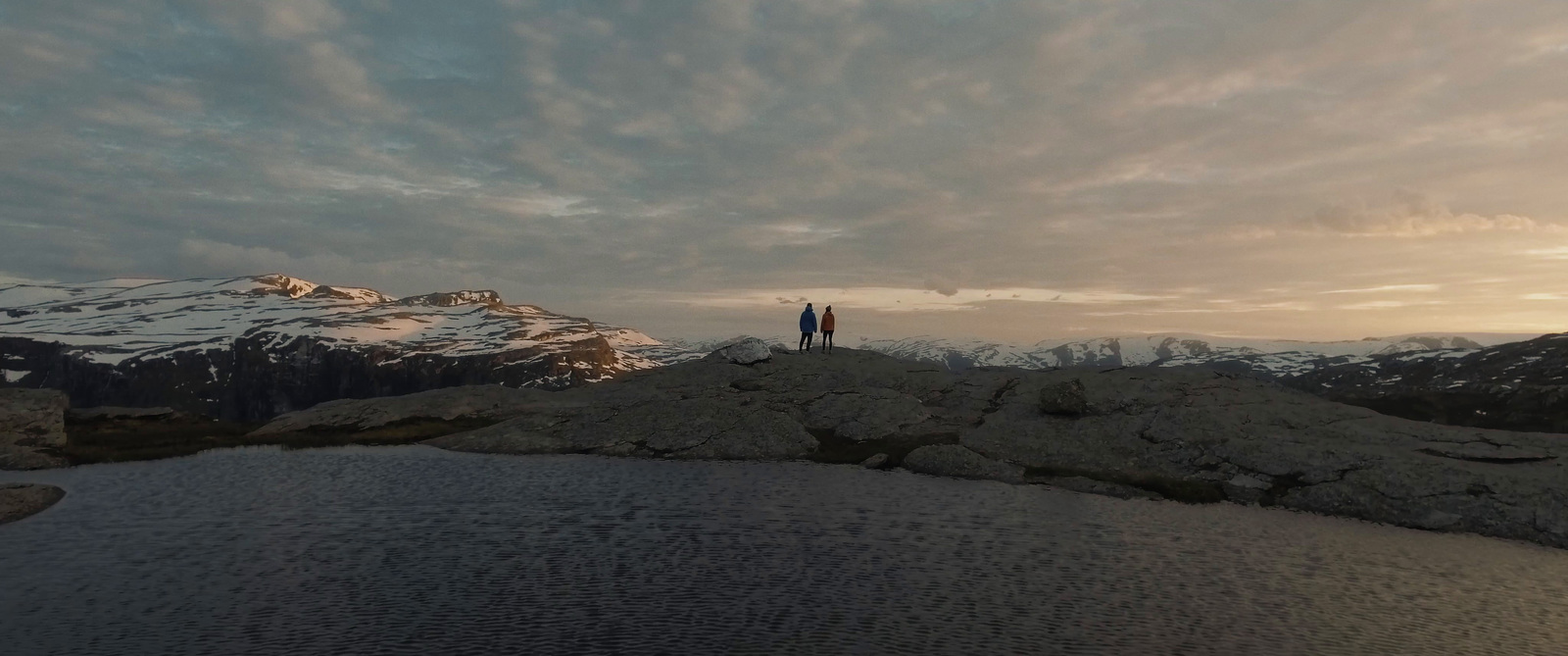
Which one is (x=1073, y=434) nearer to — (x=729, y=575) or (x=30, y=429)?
(x=729, y=575)

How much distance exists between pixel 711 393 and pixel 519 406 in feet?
65.1

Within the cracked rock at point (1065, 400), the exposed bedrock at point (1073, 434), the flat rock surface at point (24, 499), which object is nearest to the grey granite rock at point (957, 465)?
the exposed bedrock at point (1073, 434)

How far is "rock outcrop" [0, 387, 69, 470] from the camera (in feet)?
154

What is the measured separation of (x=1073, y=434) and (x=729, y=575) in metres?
34.4

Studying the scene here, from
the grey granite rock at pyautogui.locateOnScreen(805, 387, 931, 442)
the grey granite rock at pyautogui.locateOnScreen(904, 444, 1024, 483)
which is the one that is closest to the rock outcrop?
the grey granite rock at pyautogui.locateOnScreen(805, 387, 931, 442)

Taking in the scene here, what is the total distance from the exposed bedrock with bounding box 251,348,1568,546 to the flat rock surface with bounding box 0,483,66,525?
22.2 m

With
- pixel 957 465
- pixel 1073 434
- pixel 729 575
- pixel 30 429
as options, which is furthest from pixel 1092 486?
A: pixel 30 429

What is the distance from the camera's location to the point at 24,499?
3384 centimetres

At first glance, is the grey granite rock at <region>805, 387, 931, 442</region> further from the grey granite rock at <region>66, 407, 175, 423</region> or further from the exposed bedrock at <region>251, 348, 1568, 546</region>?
the grey granite rock at <region>66, 407, 175, 423</region>

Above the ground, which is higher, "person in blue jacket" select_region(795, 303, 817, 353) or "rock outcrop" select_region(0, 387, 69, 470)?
"person in blue jacket" select_region(795, 303, 817, 353)

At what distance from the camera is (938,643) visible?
1972 cm

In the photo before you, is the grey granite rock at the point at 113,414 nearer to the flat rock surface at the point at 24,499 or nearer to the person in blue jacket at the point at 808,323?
the flat rock surface at the point at 24,499

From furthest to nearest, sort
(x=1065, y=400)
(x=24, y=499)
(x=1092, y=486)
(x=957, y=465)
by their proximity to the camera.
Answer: (x=1065, y=400)
(x=957, y=465)
(x=1092, y=486)
(x=24, y=499)

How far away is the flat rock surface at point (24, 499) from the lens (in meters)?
32.2
